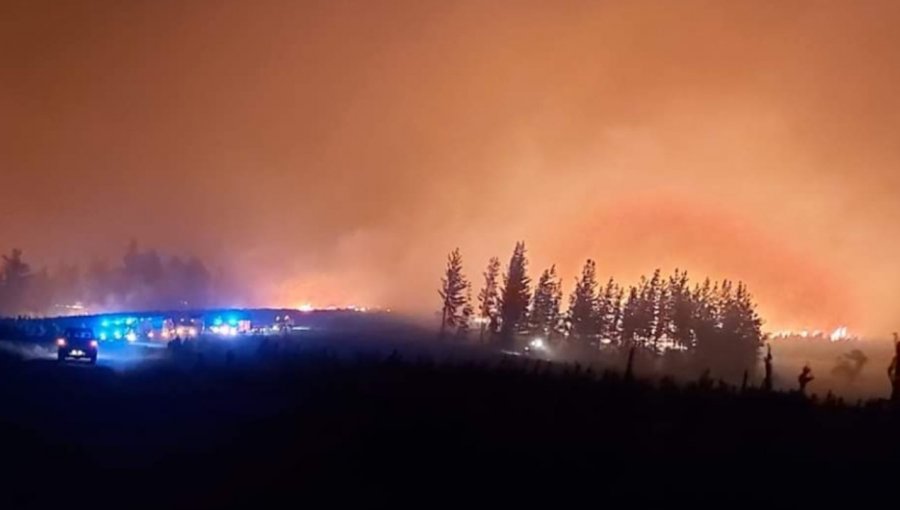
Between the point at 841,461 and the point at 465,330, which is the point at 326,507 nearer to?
the point at 841,461

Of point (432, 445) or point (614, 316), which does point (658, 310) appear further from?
point (432, 445)

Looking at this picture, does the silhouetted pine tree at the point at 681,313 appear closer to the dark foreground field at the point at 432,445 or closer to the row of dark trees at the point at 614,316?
the row of dark trees at the point at 614,316

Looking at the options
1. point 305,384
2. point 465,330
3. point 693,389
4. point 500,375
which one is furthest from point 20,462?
Result: point 465,330

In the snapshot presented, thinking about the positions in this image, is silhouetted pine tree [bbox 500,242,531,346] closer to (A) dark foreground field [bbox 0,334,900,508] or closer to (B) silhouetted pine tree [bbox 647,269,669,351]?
(B) silhouetted pine tree [bbox 647,269,669,351]

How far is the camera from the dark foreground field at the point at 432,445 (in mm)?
17359

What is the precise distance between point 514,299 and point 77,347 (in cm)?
9253

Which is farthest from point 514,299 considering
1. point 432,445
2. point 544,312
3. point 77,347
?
point 432,445

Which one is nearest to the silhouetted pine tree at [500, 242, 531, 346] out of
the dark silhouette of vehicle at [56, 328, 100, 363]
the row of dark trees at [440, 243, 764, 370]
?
the row of dark trees at [440, 243, 764, 370]

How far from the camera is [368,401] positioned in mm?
25203

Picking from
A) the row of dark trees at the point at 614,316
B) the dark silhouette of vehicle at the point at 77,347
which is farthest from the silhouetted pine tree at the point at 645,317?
the dark silhouette of vehicle at the point at 77,347

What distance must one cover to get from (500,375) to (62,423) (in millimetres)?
13563

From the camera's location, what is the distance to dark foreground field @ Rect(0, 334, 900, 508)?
17359 mm

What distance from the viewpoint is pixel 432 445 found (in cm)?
1939

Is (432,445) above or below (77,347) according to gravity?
below
